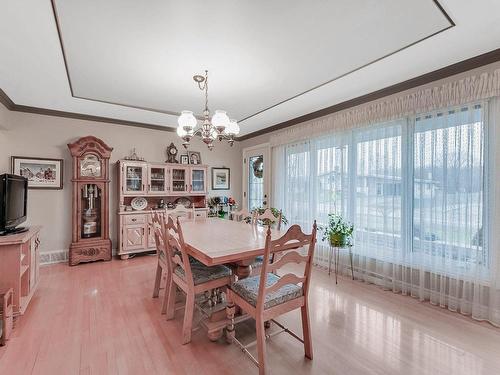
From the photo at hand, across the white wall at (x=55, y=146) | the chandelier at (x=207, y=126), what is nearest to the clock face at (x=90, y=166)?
the white wall at (x=55, y=146)

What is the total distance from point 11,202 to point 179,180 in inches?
95.2

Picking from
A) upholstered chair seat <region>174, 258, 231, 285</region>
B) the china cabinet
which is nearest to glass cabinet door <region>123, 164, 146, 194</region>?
the china cabinet

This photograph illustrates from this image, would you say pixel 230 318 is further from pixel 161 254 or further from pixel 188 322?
pixel 161 254

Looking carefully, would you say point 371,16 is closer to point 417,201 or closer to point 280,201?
point 417,201

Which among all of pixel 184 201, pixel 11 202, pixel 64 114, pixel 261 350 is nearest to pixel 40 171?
pixel 64 114

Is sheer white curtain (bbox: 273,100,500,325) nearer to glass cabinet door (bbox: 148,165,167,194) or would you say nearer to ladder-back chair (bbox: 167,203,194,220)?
ladder-back chair (bbox: 167,203,194,220)

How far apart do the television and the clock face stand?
0.91 meters

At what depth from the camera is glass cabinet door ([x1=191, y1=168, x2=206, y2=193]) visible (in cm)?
482

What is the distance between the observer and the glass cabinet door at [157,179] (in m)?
4.39

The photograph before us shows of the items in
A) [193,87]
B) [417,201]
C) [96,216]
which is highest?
[193,87]

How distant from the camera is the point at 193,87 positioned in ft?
9.73

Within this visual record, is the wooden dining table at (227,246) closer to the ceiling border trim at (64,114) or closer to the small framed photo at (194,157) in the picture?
the small framed photo at (194,157)

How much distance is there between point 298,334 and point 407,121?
97.8 inches

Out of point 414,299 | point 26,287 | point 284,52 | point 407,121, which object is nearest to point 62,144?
point 26,287
